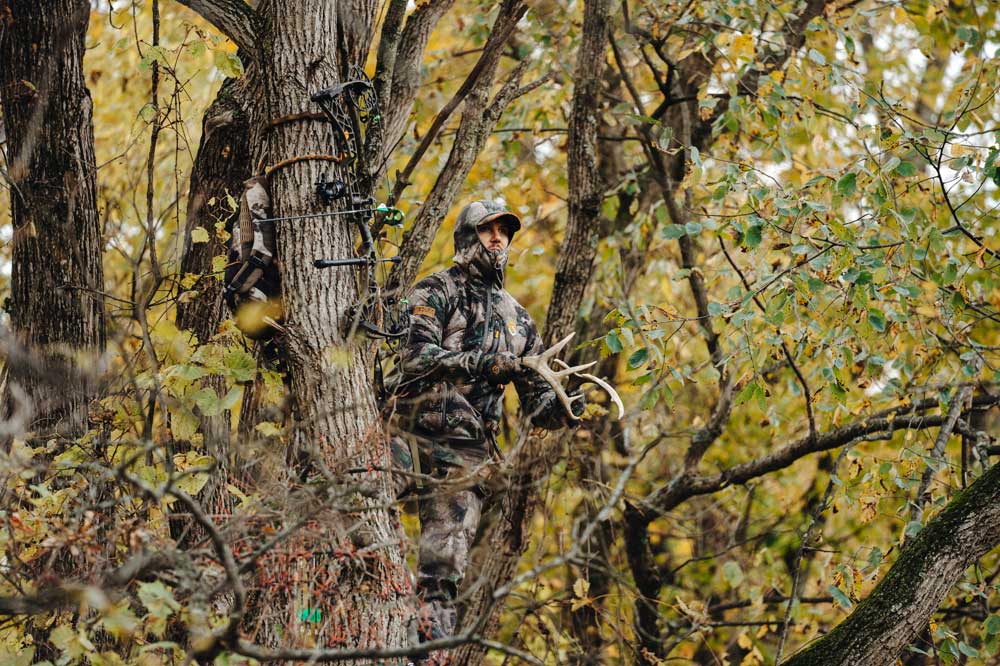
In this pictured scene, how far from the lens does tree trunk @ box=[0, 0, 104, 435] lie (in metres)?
5.45

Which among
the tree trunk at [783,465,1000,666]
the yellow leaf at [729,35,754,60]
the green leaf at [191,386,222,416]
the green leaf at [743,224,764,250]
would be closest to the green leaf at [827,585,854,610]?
the tree trunk at [783,465,1000,666]

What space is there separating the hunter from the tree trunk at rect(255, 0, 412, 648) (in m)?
0.67

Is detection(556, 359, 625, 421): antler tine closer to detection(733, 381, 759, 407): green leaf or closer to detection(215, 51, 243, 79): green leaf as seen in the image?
detection(733, 381, 759, 407): green leaf

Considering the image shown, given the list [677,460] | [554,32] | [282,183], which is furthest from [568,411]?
[677,460]

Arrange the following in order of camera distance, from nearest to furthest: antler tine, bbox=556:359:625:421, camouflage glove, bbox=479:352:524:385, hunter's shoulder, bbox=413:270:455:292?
antler tine, bbox=556:359:625:421
camouflage glove, bbox=479:352:524:385
hunter's shoulder, bbox=413:270:455:292

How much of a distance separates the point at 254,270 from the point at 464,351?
51.7 inches

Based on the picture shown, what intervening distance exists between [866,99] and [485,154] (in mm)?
4359

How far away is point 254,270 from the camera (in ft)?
14.9

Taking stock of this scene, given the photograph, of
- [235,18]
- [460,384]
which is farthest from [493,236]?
[235,18]

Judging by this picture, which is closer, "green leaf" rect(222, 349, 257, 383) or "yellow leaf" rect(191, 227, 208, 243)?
"green leaf" rect(222, 349, 257, 383)

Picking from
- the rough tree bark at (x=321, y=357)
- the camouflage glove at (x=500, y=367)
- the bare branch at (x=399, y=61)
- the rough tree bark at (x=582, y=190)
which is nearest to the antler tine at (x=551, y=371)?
the camouflage glove at (x=500, y=367)

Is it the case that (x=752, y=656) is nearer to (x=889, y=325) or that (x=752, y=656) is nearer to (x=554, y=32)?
(x=889, y=325)

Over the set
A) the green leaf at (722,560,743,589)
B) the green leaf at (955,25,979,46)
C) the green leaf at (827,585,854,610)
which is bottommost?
the green leaf at (722,560,743,589)

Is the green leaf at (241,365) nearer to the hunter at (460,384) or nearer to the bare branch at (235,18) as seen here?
the hunter at (460,384)
